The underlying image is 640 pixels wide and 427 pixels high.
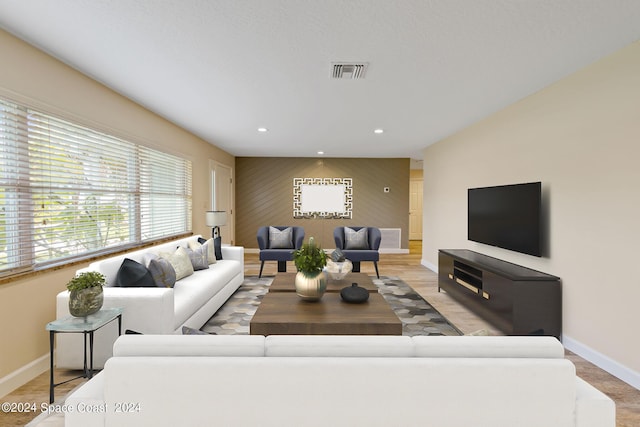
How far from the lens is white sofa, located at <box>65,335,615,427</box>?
3.99 ft

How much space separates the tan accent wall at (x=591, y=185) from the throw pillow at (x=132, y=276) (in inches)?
151

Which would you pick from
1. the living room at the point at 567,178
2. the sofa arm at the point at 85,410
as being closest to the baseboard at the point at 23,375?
the living room at the point at 567,178

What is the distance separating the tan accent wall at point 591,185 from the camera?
7.97 ft

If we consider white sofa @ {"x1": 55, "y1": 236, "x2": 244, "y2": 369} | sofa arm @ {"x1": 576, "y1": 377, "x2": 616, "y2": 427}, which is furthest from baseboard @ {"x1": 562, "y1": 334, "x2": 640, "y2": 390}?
white sofa @ {"x1": 55, "y1": 236, "x2": 244, "y2": 369}

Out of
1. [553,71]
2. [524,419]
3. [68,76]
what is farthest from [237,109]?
[524,419]

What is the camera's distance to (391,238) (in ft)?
27.7

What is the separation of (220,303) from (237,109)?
241 centimetres

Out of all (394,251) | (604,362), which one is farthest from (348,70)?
(394,251)

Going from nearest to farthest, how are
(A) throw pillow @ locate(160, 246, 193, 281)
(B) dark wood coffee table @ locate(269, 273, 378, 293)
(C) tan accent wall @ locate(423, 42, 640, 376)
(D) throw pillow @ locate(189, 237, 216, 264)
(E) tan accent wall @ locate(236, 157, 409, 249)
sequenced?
(C) tan accent wall @ locate(423, 42, 640, 376) → (B) dark wood coffee table @ locate(269, 273, 378, 293) → (A) throw pillow @ locate(160, 246, 193, 281) → (D) throw pillow @ locate(189, 237, 216, 264) → (E) tan accent wall @ locate(236, 157, 409, 249)

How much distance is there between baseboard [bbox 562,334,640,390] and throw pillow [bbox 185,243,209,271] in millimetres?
3993

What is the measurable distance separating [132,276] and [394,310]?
114 inches

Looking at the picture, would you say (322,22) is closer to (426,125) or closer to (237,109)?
(237,109)

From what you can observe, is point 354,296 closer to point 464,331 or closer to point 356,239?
point 464,331

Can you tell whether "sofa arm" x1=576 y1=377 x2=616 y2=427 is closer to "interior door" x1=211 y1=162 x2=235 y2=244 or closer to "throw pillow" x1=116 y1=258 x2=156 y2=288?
"throw pillow" x1=116 y1=258 x2=156 y2=288
